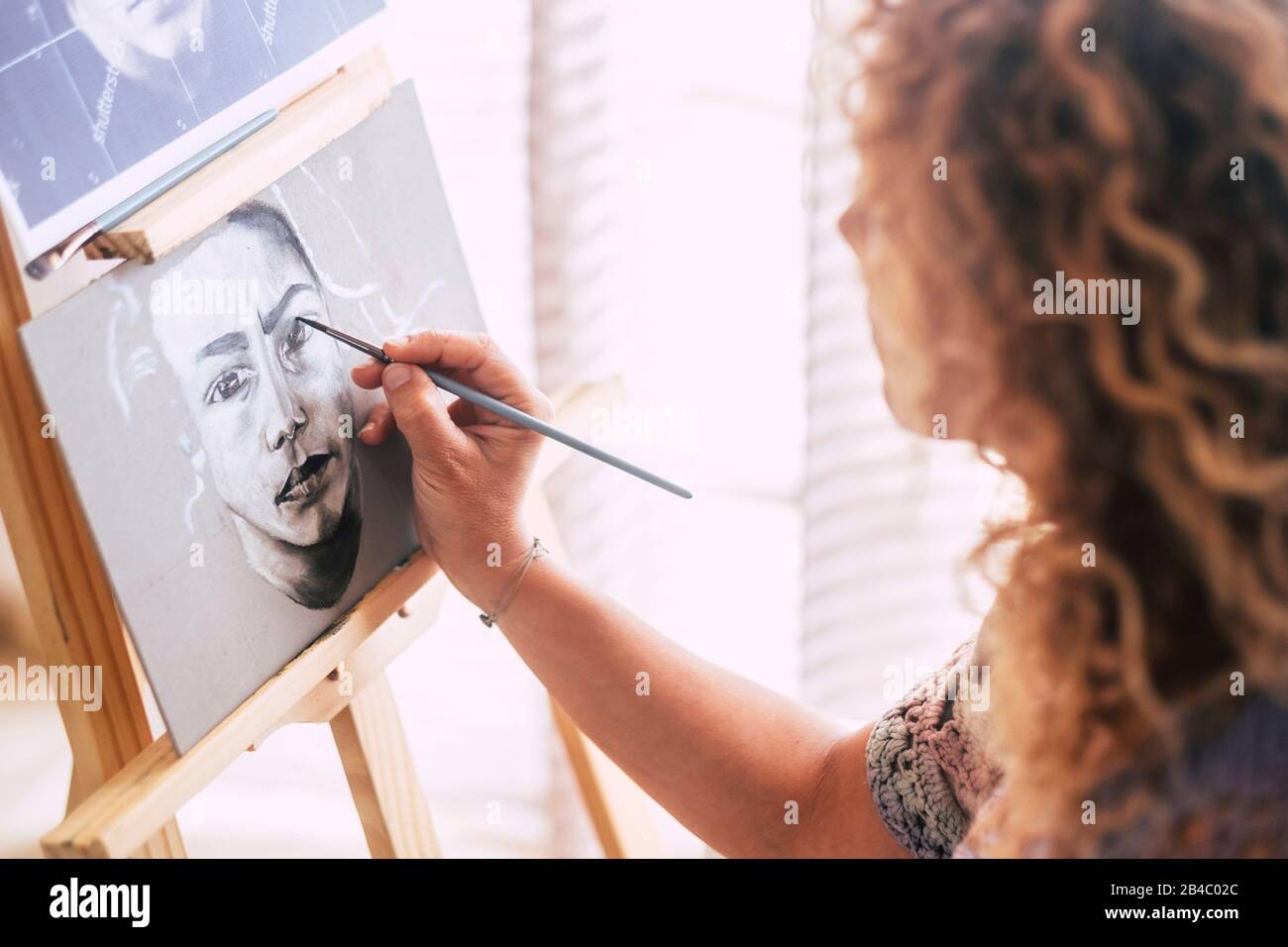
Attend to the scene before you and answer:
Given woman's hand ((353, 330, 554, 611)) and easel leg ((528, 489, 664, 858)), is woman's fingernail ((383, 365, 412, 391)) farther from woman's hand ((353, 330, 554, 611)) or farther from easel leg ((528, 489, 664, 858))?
easel leg ((528, 489, 664, 858))

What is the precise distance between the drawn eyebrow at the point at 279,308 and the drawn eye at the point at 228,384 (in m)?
0.04

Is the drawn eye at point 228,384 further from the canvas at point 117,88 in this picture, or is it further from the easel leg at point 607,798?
the easel leg at point 607,798

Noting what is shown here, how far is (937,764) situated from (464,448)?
44 cm

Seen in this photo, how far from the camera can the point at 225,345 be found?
78 cm

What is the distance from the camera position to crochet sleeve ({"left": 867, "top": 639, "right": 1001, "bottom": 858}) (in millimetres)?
864

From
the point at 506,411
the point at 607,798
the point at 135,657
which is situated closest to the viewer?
the point at 135,657

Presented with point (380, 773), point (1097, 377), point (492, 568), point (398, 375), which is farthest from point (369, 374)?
point (1097, 377)

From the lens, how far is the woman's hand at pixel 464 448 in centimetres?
86

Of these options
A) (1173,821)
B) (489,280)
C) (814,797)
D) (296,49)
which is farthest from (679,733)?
(489,280)

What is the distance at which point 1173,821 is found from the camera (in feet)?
2.41

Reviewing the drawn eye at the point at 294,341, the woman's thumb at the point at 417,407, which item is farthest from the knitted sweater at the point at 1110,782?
the drawn eye at the point at 294,341

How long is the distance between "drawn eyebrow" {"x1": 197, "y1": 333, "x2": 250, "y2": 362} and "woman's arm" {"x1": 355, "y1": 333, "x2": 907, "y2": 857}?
121 millimetres

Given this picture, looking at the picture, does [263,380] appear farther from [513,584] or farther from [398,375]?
[513,584]
